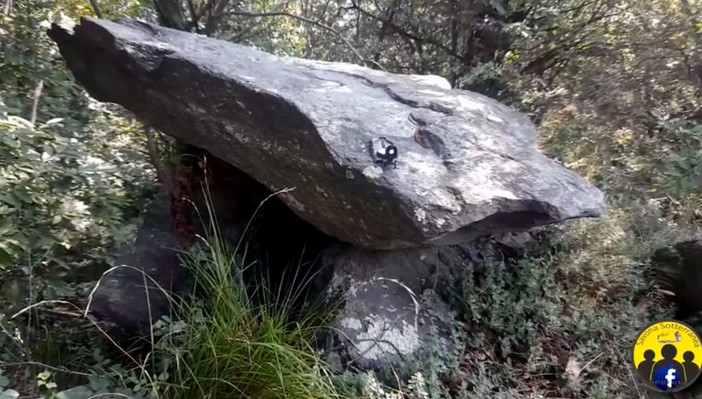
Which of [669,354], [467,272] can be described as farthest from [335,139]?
[669,354]

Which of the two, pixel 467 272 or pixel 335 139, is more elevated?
pixel 335 139

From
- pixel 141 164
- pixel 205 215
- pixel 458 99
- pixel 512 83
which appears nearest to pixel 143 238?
pixel 205 215

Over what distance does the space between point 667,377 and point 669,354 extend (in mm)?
85

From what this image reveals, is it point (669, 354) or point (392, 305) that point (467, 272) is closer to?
point (392, 305)

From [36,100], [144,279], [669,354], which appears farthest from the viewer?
[36,100]

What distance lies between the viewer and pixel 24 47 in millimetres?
3156

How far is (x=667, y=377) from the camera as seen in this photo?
2.24 meters

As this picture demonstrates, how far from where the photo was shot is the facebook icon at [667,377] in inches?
87.4

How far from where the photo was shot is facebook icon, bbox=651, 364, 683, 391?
2220 millimetres

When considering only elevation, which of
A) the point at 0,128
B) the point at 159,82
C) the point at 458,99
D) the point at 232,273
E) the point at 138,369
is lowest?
the point at 138,369

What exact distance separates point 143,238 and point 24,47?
1172mm

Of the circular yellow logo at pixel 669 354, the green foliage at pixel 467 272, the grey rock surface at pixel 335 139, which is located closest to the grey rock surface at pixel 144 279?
the green foliage at pixel 467 272

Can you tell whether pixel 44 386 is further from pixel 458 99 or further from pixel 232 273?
pixel 458 99

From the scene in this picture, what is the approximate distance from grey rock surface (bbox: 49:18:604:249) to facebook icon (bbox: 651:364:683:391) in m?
0.65
